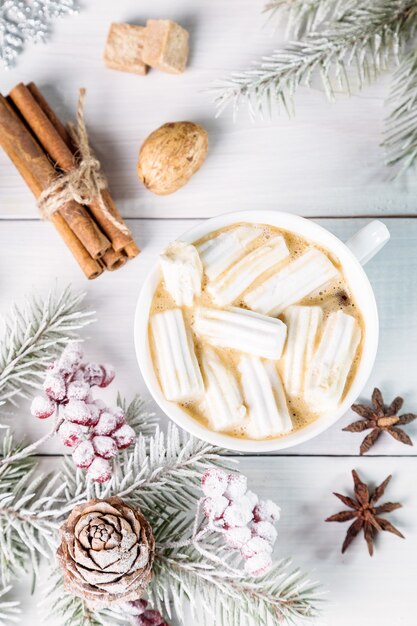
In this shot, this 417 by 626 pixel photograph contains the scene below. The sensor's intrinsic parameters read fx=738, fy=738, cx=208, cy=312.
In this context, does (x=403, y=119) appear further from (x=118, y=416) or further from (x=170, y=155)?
(x=118, y=416)

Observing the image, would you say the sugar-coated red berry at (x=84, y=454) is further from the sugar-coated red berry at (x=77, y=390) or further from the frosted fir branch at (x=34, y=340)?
the frosted fir branch at (x=34, y=340)

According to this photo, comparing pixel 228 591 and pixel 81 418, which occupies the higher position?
pixel 81 418

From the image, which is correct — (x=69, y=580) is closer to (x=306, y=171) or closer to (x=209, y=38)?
(x=306, y=171)

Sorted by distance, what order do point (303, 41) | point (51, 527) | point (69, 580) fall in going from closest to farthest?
1. point (69, 580)
2. point (51, 527)
3. point (303, 41)

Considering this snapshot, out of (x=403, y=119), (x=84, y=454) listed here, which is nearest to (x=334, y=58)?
(x=403, y=119)

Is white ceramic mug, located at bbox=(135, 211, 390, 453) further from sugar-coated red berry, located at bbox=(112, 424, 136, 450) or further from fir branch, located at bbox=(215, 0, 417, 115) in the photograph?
fir branch, located at bbox=(215, 0, 417, 115)

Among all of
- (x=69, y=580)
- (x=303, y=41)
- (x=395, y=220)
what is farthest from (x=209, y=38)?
(x=69, y=580)
